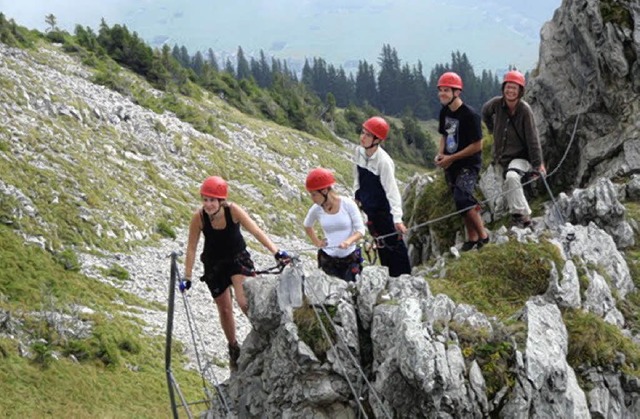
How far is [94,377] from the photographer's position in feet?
96.9

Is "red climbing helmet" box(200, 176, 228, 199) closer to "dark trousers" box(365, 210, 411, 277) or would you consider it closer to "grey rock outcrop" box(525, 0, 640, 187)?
"dark trousers" box(365, 210, 411, 277)

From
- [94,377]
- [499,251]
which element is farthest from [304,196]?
[499,251]

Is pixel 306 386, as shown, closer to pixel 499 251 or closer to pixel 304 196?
pixel 499 251

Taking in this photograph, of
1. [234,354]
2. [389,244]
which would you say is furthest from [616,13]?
[234,354]

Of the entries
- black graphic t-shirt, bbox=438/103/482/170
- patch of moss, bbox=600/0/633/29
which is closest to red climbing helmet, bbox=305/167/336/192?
black graphic t-shirt, bbox=438/103/482/170

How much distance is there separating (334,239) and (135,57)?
8585cm

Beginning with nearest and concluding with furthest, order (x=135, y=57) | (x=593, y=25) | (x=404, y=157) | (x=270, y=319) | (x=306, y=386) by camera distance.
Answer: (x=306, y=386)
(x=270, y=319)
(x=593, y=25)
(x=135, y=57)
(x=404, y=157)

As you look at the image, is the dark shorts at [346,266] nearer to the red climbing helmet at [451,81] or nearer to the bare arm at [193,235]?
the bare arm at [193,235]

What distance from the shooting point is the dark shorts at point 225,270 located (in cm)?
1135

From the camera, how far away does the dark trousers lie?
12.2m

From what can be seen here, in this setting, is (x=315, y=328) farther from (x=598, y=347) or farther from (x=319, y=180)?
(x=598, y=347)

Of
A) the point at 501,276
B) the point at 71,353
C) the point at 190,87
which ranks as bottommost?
the point at 71,353

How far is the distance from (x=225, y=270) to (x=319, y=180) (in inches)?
86.1

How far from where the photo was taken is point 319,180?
10711 millimetres
